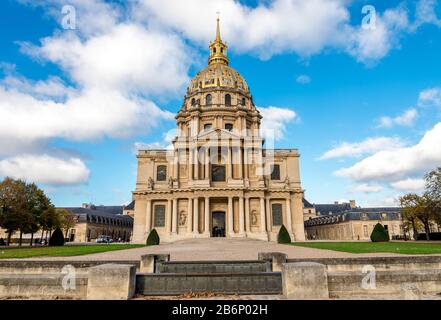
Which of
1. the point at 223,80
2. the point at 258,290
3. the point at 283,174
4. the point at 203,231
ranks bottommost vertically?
the point at 258,290

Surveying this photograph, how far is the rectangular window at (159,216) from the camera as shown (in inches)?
1928

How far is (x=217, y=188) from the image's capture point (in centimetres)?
4622

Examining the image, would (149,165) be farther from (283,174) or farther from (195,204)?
(283,174)

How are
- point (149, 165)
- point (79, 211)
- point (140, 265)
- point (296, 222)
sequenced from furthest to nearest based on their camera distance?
point (79, 211) → point (149, 165) → point (296, 222) → point (140, 265)

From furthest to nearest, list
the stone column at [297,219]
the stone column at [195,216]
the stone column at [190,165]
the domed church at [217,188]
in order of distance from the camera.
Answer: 1. the stone column at [190,165]
2. the stone column at [297,219]
3. the domed church at [217,188]
4. the stone column at [195,216]

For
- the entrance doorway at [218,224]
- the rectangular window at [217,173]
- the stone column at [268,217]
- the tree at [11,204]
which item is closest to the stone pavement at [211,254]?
the entrance doorway at [218,224]

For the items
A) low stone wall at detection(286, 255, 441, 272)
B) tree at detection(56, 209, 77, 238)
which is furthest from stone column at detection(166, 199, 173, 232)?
low stone wall at detection(286, 255, 441, 272)

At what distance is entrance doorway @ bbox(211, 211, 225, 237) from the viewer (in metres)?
48.1

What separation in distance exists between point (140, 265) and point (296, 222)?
128 ft

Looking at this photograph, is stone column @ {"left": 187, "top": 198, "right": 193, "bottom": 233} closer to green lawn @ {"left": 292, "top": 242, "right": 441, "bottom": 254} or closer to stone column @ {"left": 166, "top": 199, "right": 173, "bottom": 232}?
stone column @ {"left": 166, "top": 199, "right": 173, "bottom": 232}

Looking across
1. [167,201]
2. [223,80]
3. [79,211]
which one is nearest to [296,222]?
[167,201]

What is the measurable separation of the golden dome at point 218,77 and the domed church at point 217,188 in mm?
6669

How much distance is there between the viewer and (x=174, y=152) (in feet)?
172

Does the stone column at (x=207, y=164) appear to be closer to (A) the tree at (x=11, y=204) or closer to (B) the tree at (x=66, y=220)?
(A) the tree at (x=11, y=204)
